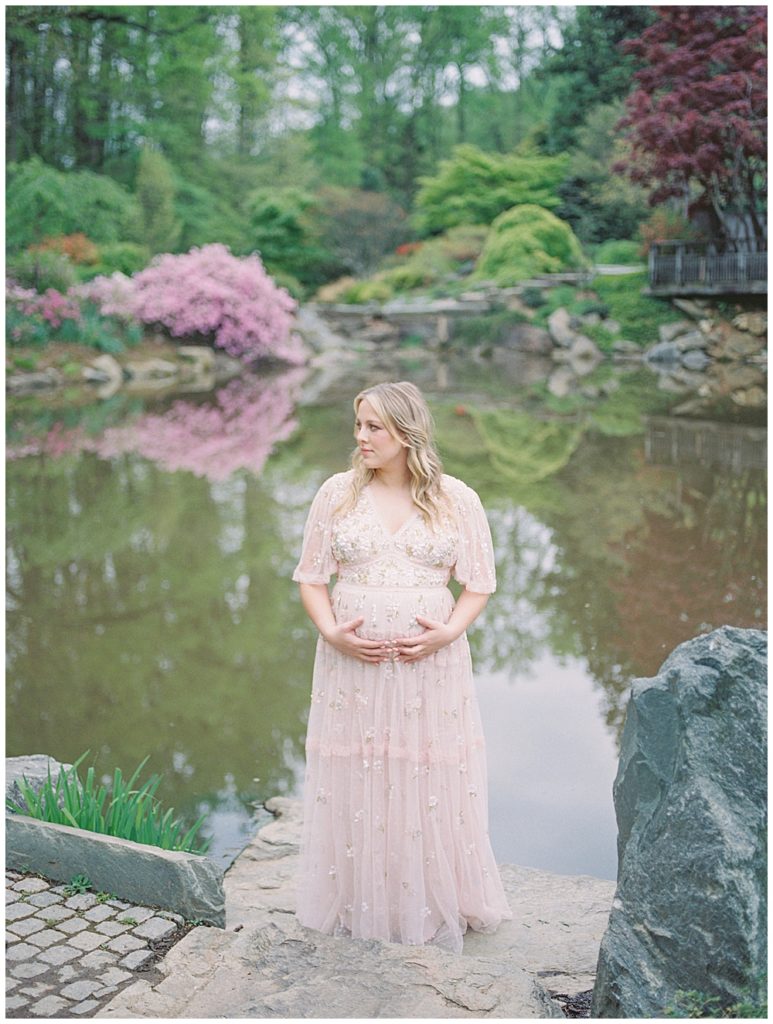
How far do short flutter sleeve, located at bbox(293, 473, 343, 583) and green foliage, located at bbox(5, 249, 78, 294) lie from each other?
19.8 meters

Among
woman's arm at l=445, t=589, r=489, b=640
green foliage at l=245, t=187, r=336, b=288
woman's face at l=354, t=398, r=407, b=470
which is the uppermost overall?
green foliage at l=245, t=187, r=336, b=288

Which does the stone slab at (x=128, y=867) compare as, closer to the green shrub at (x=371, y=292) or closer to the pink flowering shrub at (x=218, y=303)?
the pink flowering shrub at (x=218, y=303)

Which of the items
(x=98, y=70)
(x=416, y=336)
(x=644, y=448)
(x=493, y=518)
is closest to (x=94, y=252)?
(x=416, y=336)

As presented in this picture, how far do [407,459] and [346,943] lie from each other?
4.31 feet

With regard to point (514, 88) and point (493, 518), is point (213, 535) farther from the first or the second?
point (514, 88)

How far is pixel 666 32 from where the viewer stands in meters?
23.6

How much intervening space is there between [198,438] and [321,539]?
34.7 ft

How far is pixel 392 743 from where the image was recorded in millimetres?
3047

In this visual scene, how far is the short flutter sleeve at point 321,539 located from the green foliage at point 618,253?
28912 millimetres

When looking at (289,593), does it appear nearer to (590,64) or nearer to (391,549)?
(391,549)

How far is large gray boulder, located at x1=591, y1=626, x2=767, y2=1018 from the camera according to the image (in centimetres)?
226

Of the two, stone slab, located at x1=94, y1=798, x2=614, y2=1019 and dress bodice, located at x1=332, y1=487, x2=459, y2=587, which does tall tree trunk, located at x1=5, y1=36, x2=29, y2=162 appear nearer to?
dress bodice, located at x1=332, y1=487, x2=459, y2=587

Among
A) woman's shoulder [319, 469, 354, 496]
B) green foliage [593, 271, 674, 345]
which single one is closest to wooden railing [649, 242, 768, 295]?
green foliage [593, 271, 674, 345]

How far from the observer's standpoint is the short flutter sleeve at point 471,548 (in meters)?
3.14
